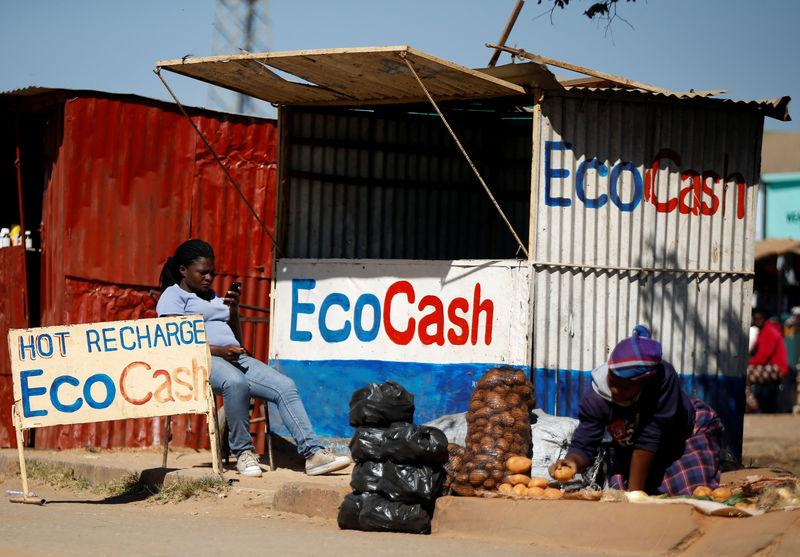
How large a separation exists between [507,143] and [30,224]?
5755 mm

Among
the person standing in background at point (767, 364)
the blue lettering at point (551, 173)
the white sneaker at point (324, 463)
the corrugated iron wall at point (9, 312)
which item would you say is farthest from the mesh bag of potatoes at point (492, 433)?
the person standing in background at point (767, 364)

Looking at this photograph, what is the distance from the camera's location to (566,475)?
5.98 meters

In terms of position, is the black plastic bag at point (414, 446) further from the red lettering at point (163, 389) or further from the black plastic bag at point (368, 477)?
the red lettering at point (163, 389)

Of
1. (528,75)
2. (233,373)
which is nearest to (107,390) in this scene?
(233,373)

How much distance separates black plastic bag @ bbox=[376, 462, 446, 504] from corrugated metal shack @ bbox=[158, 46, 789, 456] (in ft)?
7.18

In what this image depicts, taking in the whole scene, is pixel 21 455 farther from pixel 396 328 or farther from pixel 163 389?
pixel 396 328

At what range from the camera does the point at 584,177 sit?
8117 mm

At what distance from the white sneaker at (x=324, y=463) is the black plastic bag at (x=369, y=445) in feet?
3.93

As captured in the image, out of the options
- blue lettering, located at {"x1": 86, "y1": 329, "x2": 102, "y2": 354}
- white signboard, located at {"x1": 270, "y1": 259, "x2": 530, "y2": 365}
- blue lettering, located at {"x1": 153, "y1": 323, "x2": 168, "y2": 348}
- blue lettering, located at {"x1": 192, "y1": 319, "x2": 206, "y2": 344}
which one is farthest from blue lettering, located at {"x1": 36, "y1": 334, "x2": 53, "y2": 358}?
white signboard, located at {"x1": 270, "y1": 259, "x2": 530, "y2": 365}

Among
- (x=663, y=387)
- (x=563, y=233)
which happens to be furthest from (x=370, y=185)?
(x=663, y=387)

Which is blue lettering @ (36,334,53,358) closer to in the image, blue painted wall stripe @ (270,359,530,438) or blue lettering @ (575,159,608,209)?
blue painted wall stripe @ (270,359,530,438)

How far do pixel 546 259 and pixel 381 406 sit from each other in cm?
231

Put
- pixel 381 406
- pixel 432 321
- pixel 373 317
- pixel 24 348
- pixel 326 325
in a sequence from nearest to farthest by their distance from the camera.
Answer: pixel 381 406, pixel 24 348, pixel 432 321, pixel 373 317, pixel 326 325

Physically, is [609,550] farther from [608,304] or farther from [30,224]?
[30,224]
